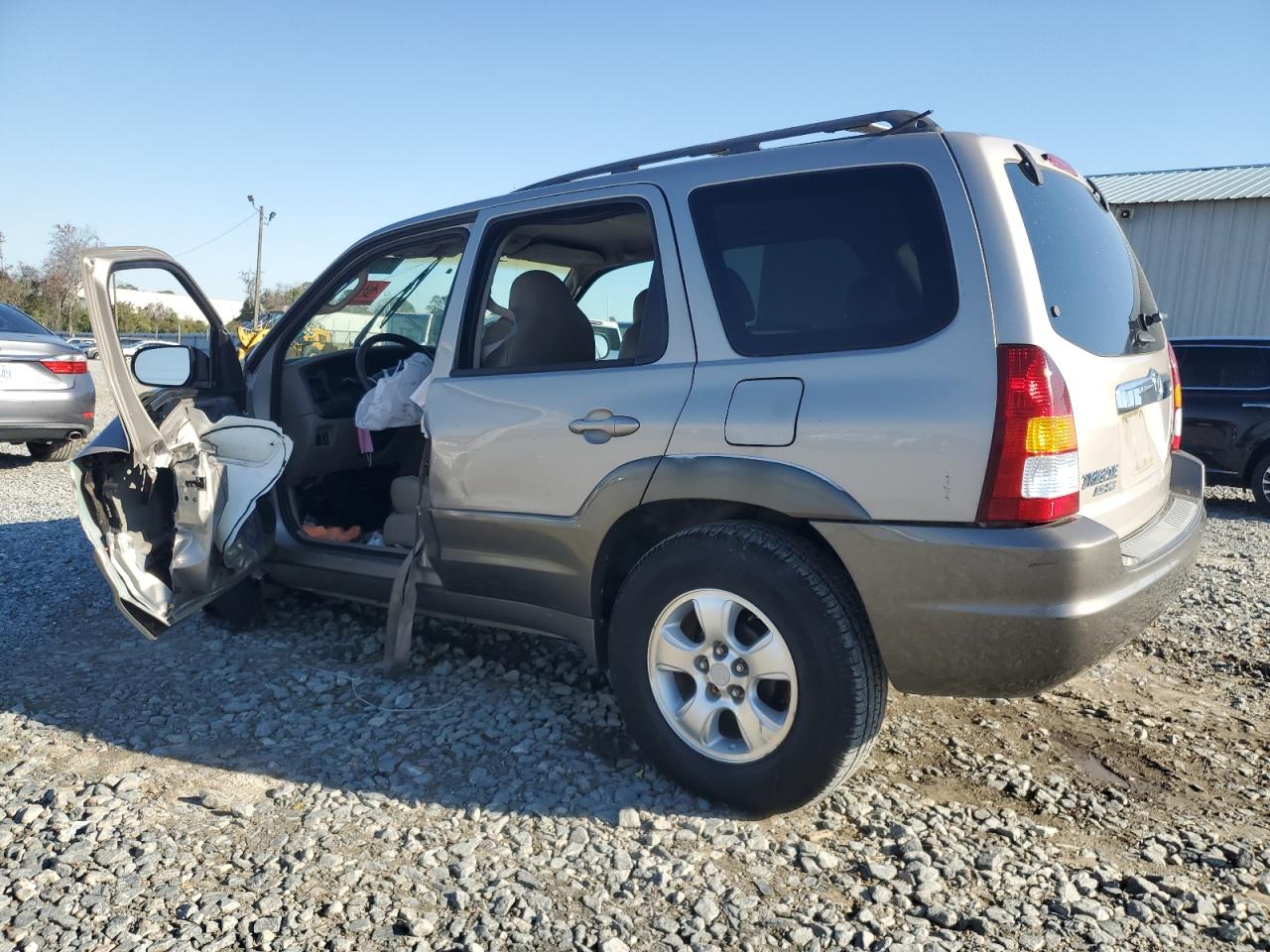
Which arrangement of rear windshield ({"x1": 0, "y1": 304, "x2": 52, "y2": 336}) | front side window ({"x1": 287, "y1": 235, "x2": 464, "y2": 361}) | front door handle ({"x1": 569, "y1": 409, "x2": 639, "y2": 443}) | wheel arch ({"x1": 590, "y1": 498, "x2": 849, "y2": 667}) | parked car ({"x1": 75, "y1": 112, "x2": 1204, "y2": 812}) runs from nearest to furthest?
1. parked car ({"x1": 75, "y1": 112, "x2": 1204, "y2": 812})
2. wheel arch ({"x1": 590, "y1": 498, "x2": 849, "y2": 667})
3. front door handle ({"x1": 569, "y1": 409, "x2": 639, "y2": 443})
4. front side window ({"x1": 287, "y1": 235, "x2": 464, "y2": 361})
5. rear windshield ({"x1": 0, "y1": 304, "x2": 52, "y2": 336})

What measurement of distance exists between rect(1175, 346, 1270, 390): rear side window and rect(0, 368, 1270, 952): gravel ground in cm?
574

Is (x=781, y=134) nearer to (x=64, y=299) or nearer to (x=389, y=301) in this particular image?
(x=389, y=301)

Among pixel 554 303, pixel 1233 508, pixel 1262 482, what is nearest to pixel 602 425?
pixel 554 303

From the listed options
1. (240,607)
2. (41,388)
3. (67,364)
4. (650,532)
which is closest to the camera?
(650,532)

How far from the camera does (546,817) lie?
9.05ft

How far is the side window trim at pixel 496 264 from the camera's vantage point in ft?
10.2

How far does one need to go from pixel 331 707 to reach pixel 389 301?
73.1 inches

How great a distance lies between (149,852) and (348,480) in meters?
2.32

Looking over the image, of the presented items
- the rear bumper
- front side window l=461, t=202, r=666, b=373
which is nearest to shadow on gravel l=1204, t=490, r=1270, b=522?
front side window l=461, t=202, r=666, b=373

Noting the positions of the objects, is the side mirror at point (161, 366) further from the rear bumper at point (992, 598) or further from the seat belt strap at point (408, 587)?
the rear bumper at point (992, 598)

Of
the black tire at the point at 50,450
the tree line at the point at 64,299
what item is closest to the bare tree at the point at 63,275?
the tree line at the point at 64,299

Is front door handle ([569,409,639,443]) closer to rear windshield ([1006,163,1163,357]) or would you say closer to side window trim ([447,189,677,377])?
side window trim ([447,189,677,377])

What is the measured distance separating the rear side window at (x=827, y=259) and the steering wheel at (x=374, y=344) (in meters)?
2.02

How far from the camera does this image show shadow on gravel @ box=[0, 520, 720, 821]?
9.71 feet
